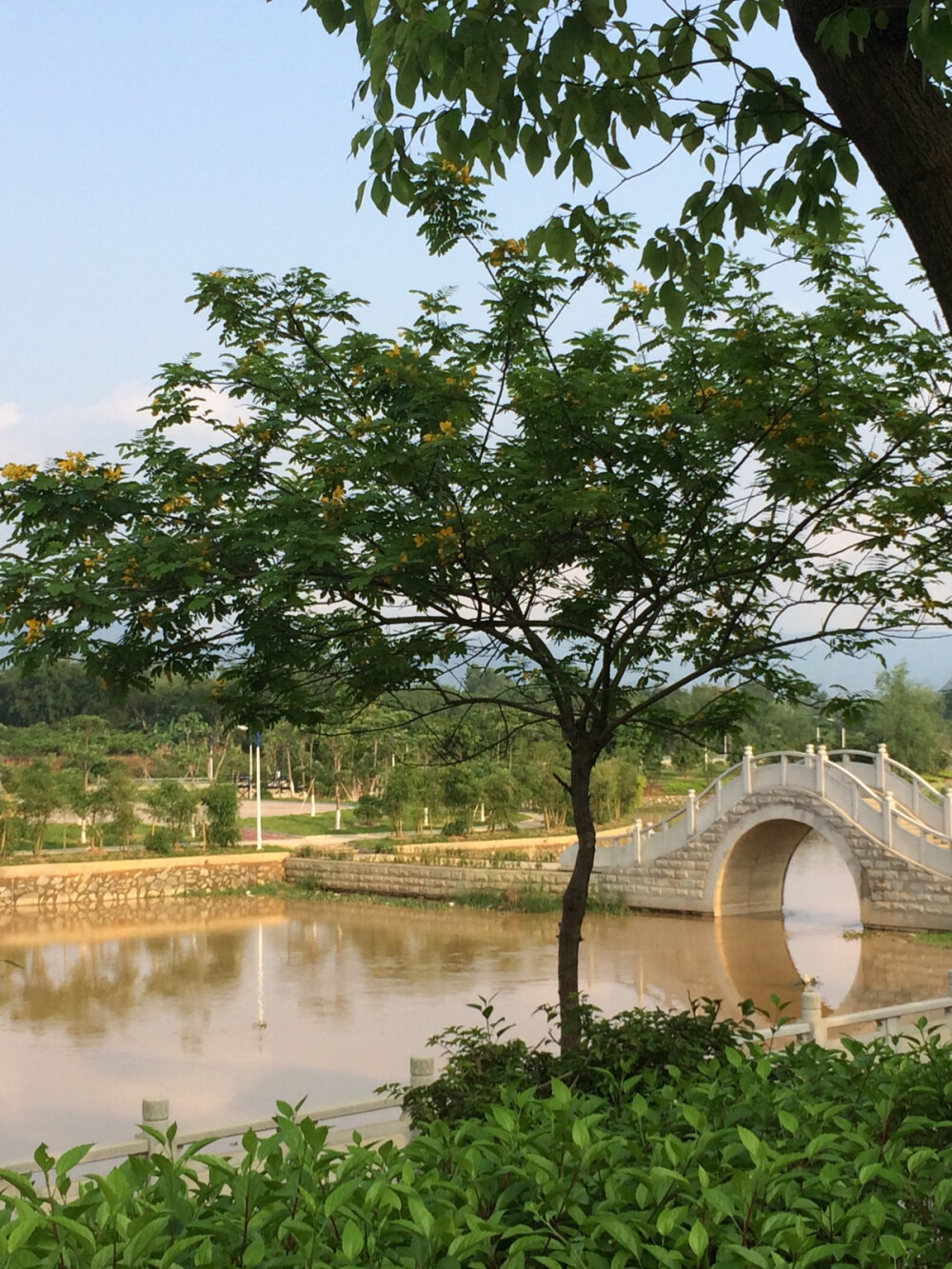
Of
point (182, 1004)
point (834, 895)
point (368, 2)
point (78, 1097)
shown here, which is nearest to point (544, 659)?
point (368, 2)

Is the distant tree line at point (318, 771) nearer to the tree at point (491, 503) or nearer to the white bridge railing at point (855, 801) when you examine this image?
the white bridge railing at point (855, 801)

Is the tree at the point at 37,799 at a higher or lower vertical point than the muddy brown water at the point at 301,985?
higher

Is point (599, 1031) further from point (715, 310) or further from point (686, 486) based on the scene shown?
point (715, 310)

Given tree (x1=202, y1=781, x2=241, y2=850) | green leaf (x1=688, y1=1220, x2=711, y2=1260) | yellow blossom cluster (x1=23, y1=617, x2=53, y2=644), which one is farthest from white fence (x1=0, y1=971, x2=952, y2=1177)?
tree (x1=202, y1=781, x2=241, y2=850)

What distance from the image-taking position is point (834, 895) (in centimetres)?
2519

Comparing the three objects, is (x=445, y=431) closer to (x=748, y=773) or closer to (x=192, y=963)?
(x=192, y=963)

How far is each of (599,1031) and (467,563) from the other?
6.61 ft

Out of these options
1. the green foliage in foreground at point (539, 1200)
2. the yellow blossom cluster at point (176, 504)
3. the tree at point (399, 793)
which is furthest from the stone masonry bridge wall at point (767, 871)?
the green foliage in foreground at point (539, 1200)

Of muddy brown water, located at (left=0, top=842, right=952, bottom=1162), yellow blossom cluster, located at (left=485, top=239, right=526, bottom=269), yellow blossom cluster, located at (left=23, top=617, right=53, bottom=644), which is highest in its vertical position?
yellow blossom cluster, located at (left=485, top=239, right=526, bottom=269)

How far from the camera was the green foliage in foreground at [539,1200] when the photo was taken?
2.06 m

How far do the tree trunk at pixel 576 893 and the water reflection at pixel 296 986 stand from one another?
5.49 metres

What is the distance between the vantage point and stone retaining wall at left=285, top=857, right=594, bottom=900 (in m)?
23.0

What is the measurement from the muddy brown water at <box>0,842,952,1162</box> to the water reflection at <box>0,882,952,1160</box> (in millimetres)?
35

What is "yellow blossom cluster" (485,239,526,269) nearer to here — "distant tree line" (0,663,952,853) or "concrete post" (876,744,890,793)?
"distant tree line" (0,663,952,853)
